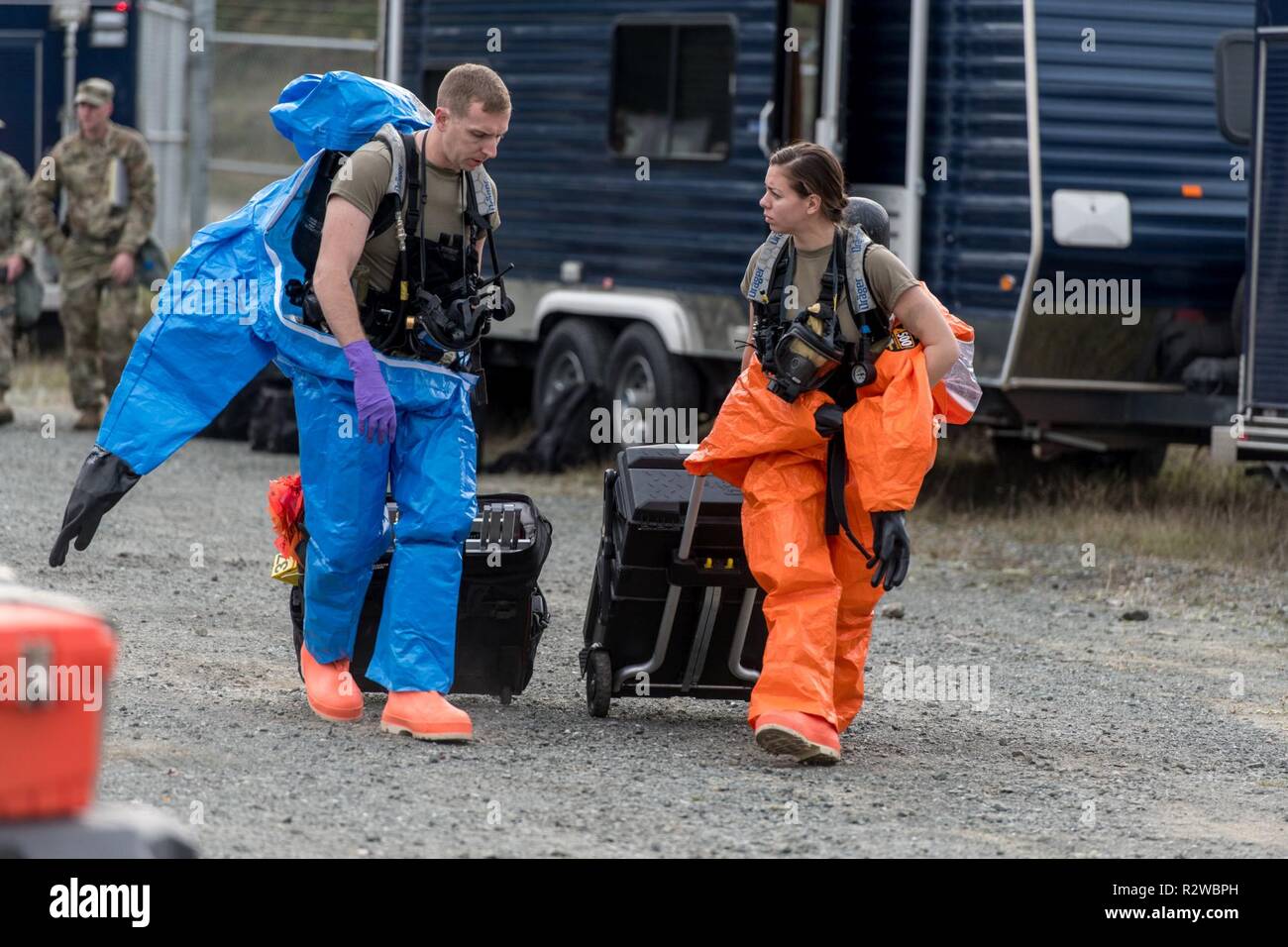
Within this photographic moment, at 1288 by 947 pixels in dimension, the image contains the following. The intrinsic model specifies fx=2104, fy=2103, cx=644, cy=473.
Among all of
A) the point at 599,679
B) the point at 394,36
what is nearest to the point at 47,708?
the point at 599,679

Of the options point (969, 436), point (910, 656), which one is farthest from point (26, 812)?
point (969, 436)

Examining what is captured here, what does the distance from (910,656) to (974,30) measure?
3.66 meters

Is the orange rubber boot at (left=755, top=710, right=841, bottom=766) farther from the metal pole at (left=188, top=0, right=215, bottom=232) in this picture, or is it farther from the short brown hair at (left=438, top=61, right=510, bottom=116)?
the metal pole at (left=188, top=0, right=215, bottom=232)

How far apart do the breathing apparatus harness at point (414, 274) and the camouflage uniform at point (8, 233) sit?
8.15 metres

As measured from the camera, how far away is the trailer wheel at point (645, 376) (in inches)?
448

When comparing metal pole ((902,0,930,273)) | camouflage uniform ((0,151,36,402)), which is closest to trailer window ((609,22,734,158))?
metal pole ((902,0,930,273))

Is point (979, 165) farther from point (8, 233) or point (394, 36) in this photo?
point (8, 233)

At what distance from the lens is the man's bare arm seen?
5285 mm

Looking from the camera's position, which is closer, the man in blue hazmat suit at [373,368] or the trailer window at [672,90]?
the man in blue hazmat suit at [373,368]

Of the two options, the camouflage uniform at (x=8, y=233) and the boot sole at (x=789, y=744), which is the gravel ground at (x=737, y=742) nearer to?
the boot sole at (x=789, y=744)

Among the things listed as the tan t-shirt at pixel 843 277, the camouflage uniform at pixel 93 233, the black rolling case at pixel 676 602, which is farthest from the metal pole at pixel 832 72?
the camouflage uniform at pixel 93 233

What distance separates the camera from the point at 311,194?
18.4ft

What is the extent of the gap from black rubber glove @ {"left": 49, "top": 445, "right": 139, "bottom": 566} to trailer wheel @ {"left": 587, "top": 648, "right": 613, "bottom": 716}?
1357mm
